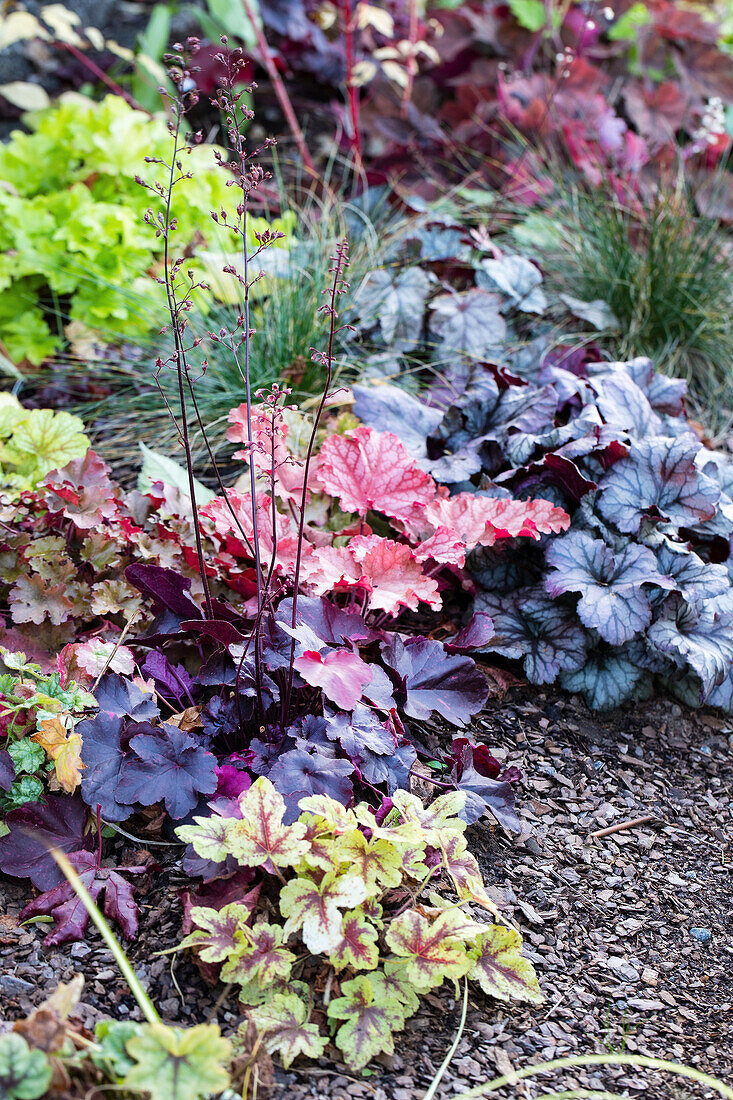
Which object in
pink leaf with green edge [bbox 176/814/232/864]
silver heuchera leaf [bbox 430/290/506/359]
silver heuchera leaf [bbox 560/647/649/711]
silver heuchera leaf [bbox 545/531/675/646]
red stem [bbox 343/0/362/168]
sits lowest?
silver heuchera leaf [bbox 560/647/649/711]

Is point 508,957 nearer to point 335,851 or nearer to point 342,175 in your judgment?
point 335,851

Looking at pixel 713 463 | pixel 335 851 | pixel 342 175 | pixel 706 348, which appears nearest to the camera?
pixel 335 851

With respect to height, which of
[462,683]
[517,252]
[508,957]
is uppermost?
[517,252]

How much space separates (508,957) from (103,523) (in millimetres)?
1251

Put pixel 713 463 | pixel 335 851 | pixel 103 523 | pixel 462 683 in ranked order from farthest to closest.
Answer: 1. pixel 713 463
2. pixel 103 523
3. pixel 462 683
4. pixel 335 851

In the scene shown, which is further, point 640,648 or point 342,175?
point 342,175

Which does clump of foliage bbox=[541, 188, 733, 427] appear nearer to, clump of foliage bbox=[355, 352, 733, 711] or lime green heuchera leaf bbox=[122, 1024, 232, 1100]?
clump of foliage bbox=[355, 352, 733, 711]

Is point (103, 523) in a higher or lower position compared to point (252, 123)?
lower

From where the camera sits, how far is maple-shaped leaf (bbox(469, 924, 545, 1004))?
1426mm

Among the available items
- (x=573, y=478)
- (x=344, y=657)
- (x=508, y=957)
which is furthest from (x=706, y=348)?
(x=508, y=957)

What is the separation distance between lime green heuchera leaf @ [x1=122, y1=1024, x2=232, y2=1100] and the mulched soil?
0.24 metres

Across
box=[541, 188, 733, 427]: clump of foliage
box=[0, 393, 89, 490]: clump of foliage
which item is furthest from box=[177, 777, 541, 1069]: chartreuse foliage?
box=[541, 188, 733, 427]: clump of foliage

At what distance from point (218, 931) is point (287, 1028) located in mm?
170

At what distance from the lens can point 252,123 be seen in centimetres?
437
